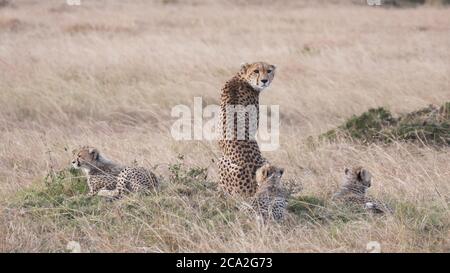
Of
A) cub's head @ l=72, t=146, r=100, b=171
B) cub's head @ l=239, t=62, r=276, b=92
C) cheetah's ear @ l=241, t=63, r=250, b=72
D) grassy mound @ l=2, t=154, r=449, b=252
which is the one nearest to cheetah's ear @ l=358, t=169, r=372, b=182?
grassy mound @ l=2, t=154, r=449, b=252

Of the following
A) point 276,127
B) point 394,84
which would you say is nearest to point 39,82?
point 276,127

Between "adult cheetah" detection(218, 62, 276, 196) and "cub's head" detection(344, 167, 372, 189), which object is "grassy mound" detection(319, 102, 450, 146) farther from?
"adult cheetah" detection(218, 62, 276, 196)

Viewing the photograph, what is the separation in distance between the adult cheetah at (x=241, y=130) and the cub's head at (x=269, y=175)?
26cm

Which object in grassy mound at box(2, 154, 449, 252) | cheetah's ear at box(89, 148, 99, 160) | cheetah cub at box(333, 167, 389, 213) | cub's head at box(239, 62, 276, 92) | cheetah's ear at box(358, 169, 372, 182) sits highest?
cub's head at box(239, 62, 276, 92)

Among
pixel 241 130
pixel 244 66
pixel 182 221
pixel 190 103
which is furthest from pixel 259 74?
pixel 190 103

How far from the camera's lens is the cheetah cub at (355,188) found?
19.2ft

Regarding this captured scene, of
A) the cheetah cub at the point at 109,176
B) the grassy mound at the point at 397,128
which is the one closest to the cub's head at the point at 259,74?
the cheetah cub at the point at 109,176

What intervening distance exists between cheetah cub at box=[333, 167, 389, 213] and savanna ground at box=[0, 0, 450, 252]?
16cm

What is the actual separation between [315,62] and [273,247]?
8.99m

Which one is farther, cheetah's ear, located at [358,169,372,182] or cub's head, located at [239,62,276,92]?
cub's head, located at [239,62,276,92]

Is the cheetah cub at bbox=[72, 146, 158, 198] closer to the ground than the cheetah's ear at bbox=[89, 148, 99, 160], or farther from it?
closer to the ground

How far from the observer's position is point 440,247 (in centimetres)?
514

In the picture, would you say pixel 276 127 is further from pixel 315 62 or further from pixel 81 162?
pixel 315 62

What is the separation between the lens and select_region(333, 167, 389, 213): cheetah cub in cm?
585
